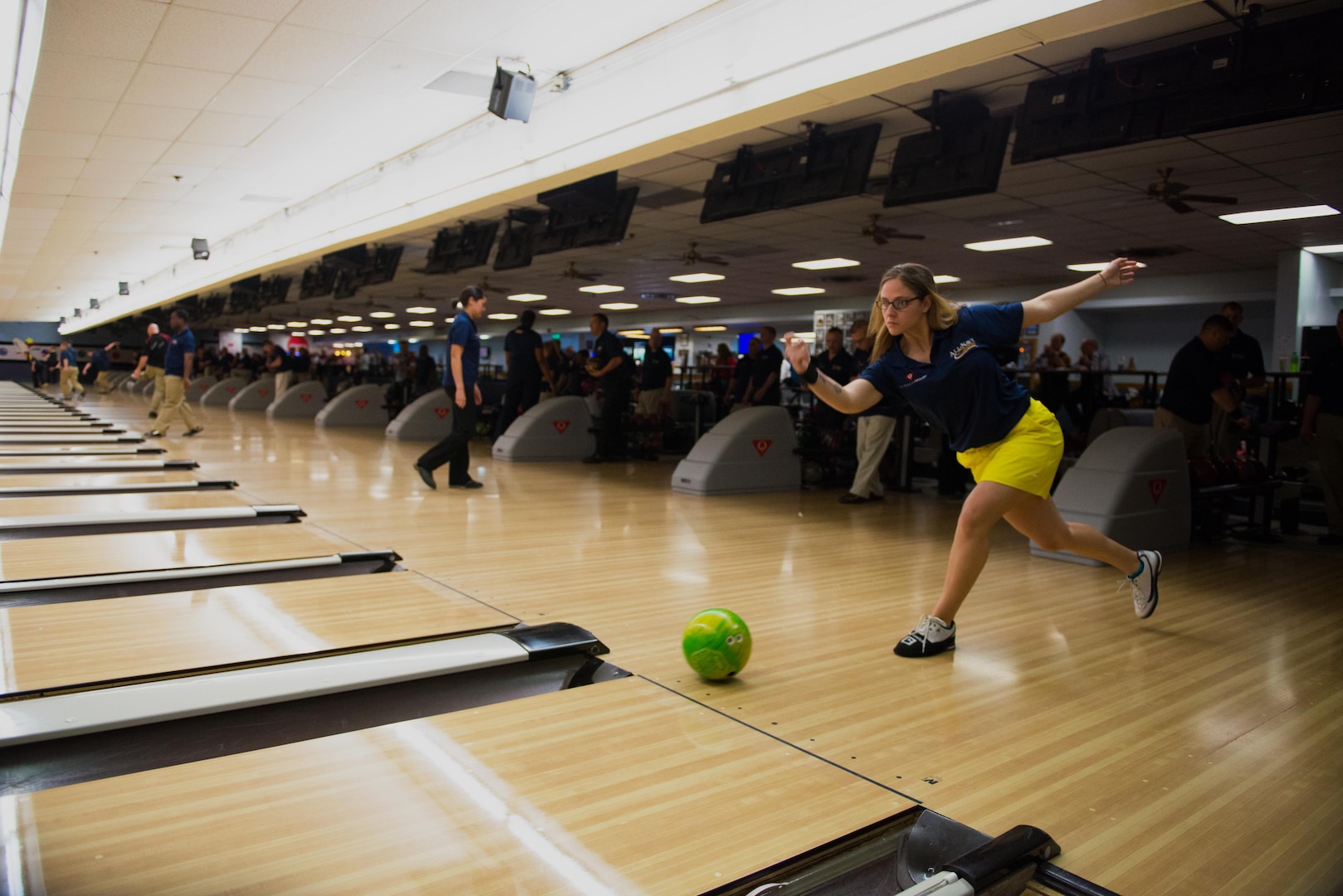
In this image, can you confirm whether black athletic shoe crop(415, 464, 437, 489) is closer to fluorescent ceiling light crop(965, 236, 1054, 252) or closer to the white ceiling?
the white ceiling

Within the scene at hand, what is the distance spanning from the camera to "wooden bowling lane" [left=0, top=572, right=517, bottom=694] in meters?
2.41

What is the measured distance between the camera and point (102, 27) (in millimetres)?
4949

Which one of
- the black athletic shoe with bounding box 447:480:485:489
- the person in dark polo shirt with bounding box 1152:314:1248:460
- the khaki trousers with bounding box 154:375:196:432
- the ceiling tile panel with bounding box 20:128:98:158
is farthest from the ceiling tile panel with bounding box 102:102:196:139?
the person in dark polo shirt with bounding box 1152:314:1248:460

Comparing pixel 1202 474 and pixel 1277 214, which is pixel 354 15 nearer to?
pixel 1202 474

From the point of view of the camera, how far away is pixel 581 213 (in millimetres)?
8320

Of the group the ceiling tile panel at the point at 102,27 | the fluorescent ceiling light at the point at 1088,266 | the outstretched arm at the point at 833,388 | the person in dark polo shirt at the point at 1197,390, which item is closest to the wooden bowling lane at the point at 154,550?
the outstretched arm at the point at 833,388

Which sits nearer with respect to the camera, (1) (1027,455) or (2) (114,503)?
(1) (1027,455)

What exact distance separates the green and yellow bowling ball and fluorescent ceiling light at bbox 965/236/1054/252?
925 centimetres

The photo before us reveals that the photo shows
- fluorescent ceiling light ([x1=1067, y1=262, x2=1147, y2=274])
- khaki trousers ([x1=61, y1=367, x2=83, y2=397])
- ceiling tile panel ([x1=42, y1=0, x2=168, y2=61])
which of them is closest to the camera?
ceiling tile panel ([x1=42, y1=0, x2=168, y2=61])

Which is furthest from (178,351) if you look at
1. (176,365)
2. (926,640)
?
(926,640)

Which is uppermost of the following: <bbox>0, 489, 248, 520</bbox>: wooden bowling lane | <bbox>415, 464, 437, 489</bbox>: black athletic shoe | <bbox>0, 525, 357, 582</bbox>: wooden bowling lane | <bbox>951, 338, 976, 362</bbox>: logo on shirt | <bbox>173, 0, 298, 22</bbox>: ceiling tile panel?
<bbox>173, 0, 298, 22</bbox>: ceiling tile panel

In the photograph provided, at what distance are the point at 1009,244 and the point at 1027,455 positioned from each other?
9012mm

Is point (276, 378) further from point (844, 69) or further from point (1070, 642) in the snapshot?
point (1070, 642)

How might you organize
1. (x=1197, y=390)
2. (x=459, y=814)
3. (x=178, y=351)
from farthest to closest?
(x=178, y=351) < (x=1197, y=390) < (x=459, y=814)
